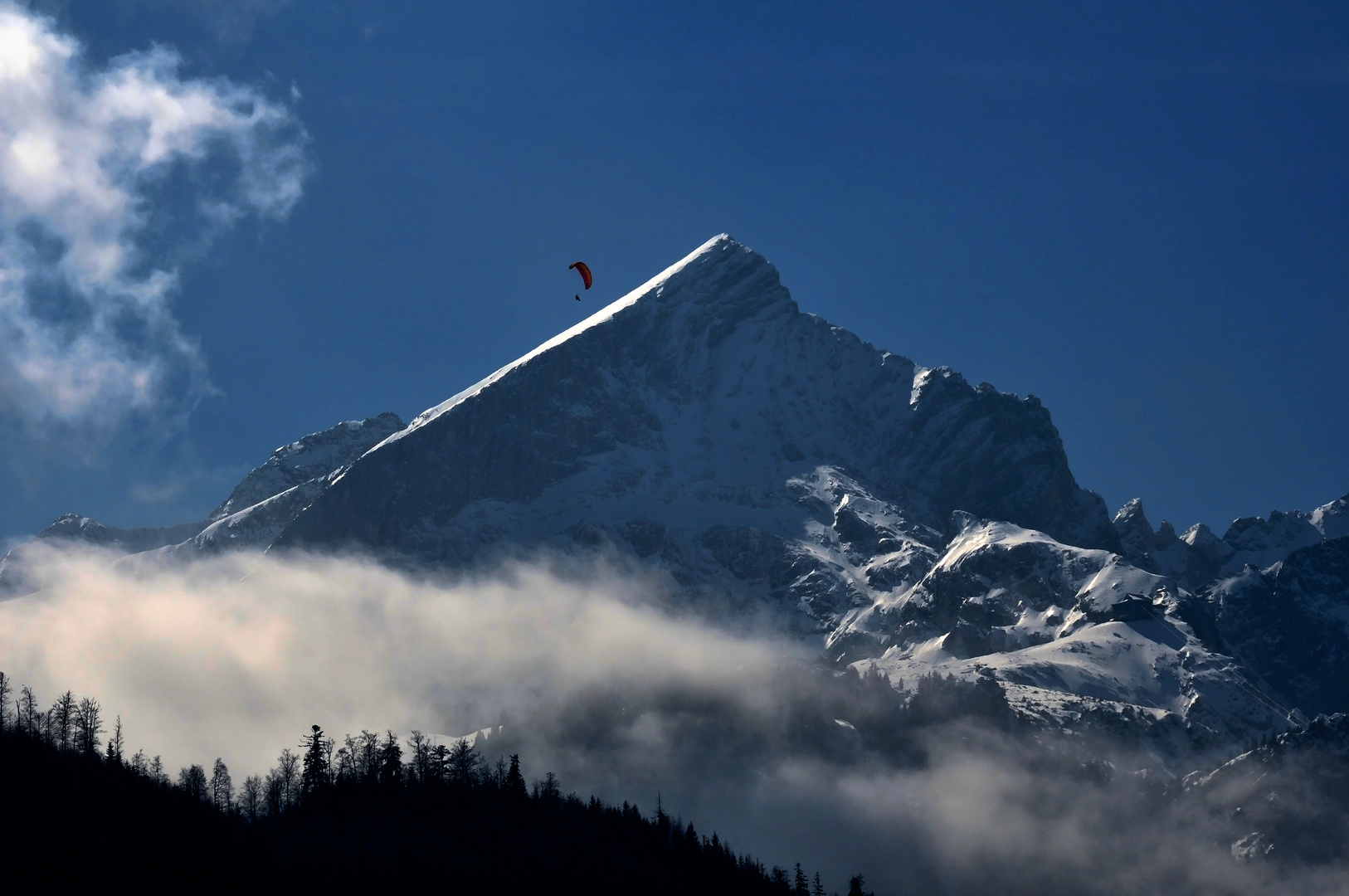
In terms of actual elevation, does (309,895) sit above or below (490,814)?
below

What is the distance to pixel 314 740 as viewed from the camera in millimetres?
196250

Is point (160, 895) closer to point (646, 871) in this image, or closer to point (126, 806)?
point (126, 806)

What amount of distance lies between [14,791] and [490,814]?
5375 cm

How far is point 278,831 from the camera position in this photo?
181 metres

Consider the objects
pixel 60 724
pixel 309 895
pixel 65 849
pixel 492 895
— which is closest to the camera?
pixel 65 849

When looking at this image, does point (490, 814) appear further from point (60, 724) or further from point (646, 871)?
point (60, 724)

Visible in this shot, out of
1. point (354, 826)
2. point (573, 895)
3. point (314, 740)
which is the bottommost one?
point (573, 895)

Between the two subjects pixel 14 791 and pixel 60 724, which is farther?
pixel 60 724

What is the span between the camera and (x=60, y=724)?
19362 centimetres

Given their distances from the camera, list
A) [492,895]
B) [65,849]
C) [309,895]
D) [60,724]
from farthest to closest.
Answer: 1. [60,724]
2. [492,895]
3. [309,895]
4. [65,849]

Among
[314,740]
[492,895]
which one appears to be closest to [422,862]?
[492,895]

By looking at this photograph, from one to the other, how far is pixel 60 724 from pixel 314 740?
27.8 m

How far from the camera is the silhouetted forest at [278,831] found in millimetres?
158125

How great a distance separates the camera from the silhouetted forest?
158 meters
